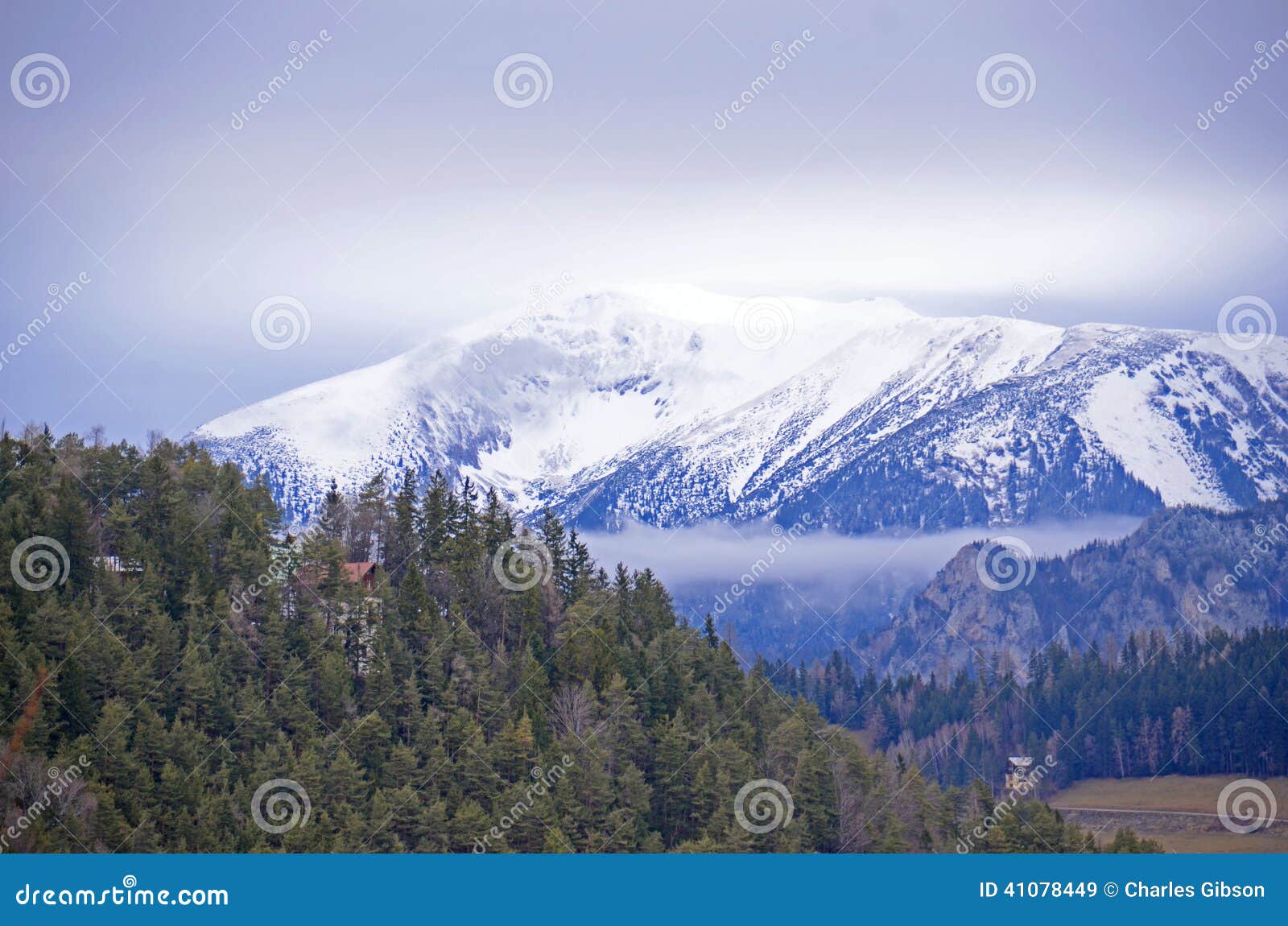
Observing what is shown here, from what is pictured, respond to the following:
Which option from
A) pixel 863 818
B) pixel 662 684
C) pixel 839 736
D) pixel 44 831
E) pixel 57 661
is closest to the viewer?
pixel 44 831

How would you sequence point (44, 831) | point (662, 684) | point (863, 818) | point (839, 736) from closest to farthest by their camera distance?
point (44, 831) < point (863, 818) < point (662, 684) < point (839, 736)

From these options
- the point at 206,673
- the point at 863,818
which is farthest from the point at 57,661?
the point at 863,818

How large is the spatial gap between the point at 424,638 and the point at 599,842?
83.2 ft

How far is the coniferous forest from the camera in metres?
111

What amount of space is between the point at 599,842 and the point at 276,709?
2662 centimetres

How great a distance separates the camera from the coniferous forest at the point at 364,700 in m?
111

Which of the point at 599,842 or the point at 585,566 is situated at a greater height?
the point at 585,566

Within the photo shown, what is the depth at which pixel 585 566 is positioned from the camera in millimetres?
160625

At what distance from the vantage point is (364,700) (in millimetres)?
126688

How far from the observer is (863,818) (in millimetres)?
126875

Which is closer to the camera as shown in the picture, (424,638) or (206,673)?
(206,673)

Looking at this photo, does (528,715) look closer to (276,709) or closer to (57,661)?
(276,709)

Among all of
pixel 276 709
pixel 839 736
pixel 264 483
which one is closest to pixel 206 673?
pixel 276 709

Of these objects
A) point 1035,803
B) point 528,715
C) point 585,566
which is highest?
point 585,566
